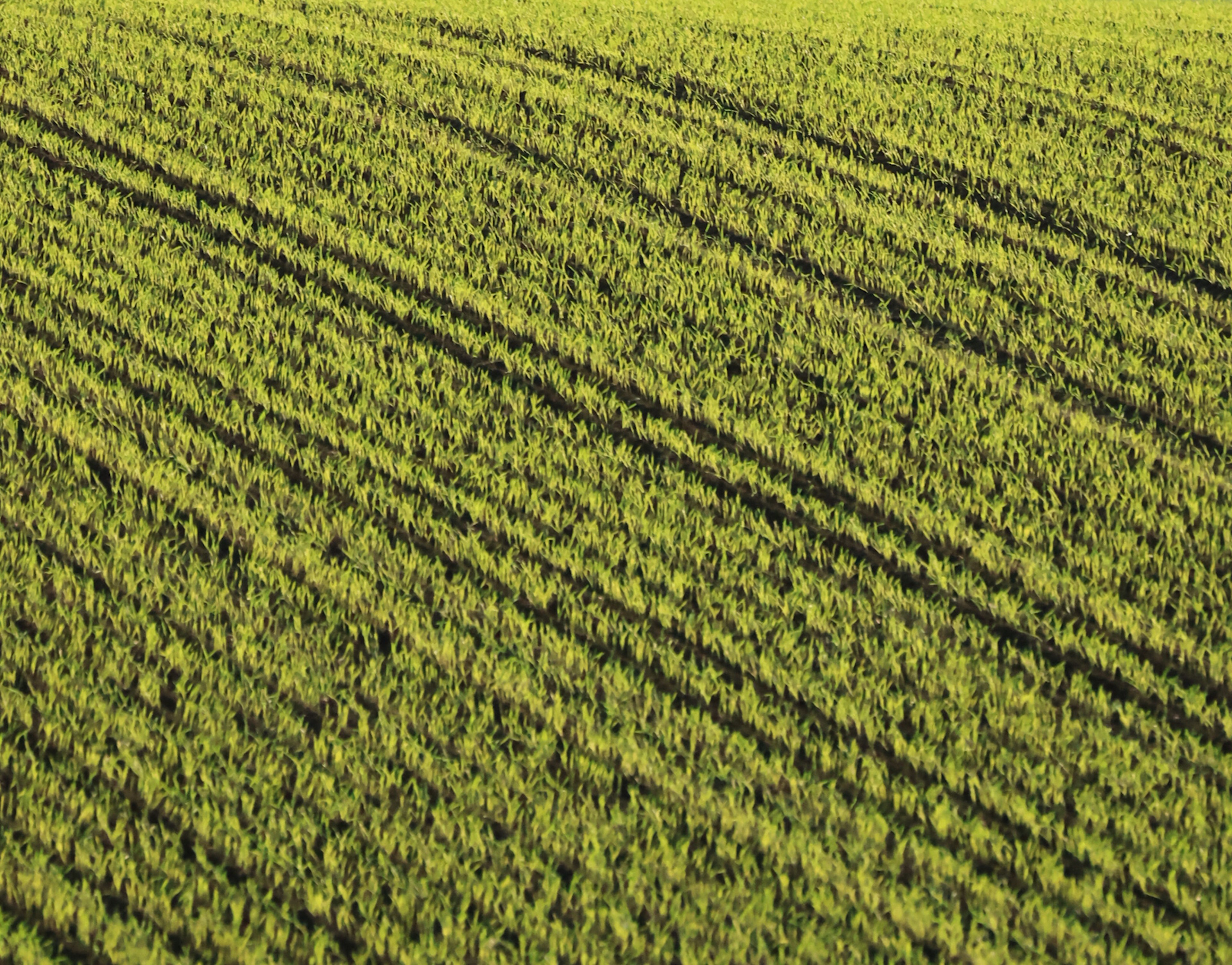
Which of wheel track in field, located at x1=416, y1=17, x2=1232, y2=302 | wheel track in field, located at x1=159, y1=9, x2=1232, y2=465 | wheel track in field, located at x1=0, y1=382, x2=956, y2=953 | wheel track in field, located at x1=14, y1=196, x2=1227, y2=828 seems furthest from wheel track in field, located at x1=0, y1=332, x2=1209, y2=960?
wheel track in field, located at x1=416, y1=17, x2=1232, y2=302

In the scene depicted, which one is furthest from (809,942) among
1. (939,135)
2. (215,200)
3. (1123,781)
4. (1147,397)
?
(939,135)

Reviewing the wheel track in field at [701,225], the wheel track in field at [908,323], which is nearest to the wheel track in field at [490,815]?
the wheel track in field at [701,225]

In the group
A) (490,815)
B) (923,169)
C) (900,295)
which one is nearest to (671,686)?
(490,815)

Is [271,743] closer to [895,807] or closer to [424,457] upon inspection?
[424,457]

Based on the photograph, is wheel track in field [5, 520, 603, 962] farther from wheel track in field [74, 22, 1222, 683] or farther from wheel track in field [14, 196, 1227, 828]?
wheel track in field [74, 22, 1222, 683]

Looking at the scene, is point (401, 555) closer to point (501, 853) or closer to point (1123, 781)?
point (501, 853)

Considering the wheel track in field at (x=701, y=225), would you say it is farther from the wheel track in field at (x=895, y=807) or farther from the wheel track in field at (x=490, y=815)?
the wheel track in field at (x=490, y=815)
